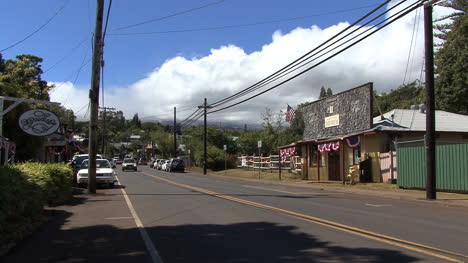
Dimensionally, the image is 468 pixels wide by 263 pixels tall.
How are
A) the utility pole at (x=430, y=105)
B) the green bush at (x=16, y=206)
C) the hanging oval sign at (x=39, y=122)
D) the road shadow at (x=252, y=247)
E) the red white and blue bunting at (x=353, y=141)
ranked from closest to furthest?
the road shadow at (x=252, y=247), the green bush at (x=16, y=206), the hanging oval sign at (x=39, y=122), the utility pole at (x=430, y=105), the red white and blue bunting at (x=353, y=141)

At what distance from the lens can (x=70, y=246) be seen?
25.5 feet

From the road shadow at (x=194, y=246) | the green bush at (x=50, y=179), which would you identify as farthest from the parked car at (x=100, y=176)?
the road shadow at (x=194, y=246)

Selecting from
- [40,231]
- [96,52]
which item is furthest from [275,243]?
[96,52]

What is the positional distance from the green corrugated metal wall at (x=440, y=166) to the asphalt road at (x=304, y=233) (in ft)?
14.3

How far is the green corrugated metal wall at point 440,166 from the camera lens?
1719 centimetres

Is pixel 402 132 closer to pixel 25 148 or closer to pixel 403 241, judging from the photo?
pixel 403 241

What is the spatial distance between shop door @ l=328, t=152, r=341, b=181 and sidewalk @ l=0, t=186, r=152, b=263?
1916cm

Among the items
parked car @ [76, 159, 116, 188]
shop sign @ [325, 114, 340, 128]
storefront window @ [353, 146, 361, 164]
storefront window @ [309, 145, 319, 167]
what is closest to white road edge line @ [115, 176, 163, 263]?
parked car @ [76, 159, 116, 188]

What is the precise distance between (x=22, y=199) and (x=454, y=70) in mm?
36759

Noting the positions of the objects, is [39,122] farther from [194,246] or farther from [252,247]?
[252,247]

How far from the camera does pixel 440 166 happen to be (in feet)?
59.9

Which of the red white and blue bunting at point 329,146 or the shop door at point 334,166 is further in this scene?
the shop door at point 334,166

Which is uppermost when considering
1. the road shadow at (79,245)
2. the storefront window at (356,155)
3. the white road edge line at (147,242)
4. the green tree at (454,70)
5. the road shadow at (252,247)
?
the green tree at (454,70)

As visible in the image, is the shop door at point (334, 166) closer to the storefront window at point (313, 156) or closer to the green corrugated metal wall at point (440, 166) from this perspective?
the storefront window at point (313, 156)
